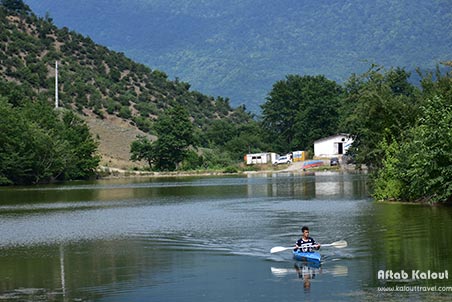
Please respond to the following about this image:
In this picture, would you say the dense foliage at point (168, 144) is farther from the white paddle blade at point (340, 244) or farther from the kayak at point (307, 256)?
the kayak at point (307, 256)

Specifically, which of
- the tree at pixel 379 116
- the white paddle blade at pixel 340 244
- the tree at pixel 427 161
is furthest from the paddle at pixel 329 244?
the tree at pixel 379 116

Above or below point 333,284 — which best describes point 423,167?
above

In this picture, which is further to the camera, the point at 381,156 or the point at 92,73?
the point at 92,73

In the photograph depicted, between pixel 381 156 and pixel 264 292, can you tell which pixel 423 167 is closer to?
pixel 381 156

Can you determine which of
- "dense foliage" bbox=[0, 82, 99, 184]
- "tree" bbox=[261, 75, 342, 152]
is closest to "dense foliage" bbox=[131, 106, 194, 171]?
"dense foliage" bbox=[0, 82, 99, 184]

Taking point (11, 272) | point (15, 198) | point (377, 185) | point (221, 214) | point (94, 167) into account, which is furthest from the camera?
point (94, 167)

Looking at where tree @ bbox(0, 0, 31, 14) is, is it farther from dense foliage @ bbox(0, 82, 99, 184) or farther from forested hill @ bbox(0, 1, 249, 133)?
dense foliage @ bbox(0, 82, 99, 184)

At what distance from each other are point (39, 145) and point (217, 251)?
68.2 m

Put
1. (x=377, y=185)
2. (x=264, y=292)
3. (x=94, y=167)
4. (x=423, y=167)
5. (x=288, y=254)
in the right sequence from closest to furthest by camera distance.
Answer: (x=264, y=292) < (x=288, y=254) < (x=423, y=167) < (x=377, y=185) < (x=94, y=167)

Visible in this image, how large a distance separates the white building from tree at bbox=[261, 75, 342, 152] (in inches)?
280

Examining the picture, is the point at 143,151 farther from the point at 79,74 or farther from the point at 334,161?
the point at 79,74

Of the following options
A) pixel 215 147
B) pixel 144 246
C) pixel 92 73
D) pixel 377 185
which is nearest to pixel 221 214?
pixel 377 185

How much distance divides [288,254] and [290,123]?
133631 millimetres

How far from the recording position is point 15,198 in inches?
2630
